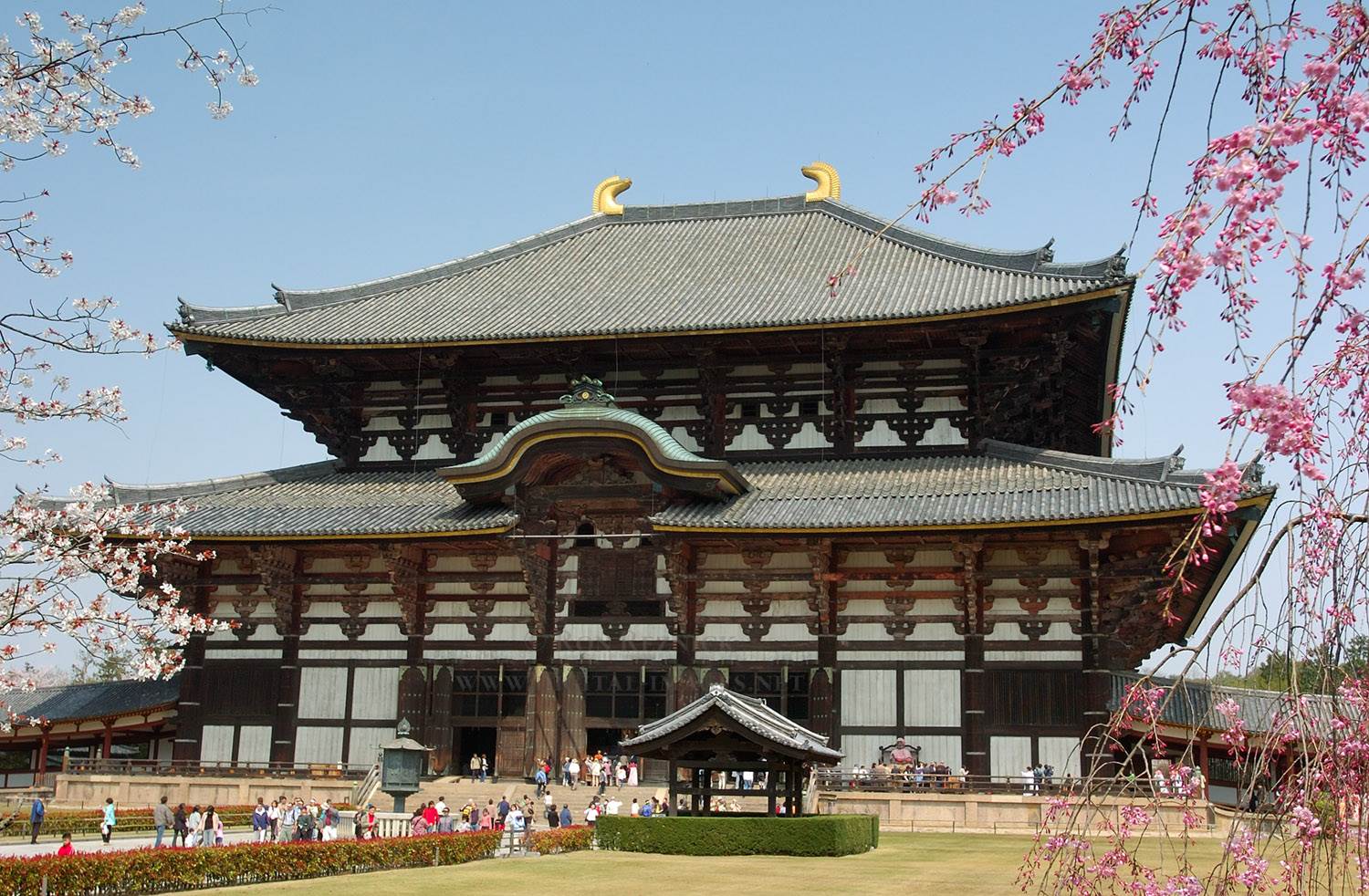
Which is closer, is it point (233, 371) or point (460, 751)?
point (460, 751)

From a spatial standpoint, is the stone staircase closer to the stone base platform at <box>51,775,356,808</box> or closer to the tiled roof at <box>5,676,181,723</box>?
the stone base platform at <box>51,775,356,808</box>

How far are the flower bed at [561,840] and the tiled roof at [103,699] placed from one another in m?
18.2

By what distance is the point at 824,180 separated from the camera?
47.2 meters

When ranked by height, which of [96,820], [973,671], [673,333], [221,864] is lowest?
[96,820]

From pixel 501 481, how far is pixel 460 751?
7.90 meters

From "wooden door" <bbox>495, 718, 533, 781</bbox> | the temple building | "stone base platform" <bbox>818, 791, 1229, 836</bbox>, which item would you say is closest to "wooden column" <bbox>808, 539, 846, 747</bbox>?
the temple building

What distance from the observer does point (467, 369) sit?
38031mm

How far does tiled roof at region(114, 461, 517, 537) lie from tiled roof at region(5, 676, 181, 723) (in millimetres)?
6130

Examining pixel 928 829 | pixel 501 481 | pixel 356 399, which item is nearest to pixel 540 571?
pixel 501 481

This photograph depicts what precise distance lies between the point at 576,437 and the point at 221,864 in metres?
14.4

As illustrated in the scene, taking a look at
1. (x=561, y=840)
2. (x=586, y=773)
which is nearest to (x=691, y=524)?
(x=586, y=773)

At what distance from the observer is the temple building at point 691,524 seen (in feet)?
103

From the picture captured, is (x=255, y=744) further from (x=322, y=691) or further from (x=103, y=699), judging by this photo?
(x=103, y=699)

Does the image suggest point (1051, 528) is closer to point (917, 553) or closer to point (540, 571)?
point (917, 553)
